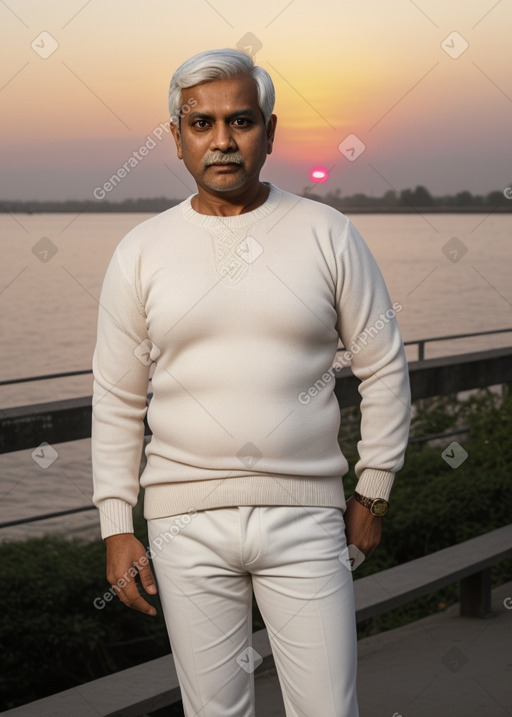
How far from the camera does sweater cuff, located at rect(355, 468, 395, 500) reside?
191 centimetres

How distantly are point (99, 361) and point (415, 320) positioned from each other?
8.37m

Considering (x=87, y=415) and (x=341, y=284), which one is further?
(x=87, y=415)

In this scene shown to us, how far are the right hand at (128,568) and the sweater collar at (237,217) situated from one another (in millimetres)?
644

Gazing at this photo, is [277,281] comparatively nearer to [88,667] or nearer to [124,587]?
[124,587]

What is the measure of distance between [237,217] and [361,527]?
2.20 ft

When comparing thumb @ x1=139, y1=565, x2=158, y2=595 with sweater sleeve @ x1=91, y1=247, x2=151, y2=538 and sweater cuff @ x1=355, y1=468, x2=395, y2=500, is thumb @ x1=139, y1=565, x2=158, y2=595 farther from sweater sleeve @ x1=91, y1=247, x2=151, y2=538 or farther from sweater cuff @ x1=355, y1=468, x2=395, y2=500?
sweater cuff @ x1=355, y1=468, x2=395, y2=500

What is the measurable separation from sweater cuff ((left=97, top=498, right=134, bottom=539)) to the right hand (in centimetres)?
1

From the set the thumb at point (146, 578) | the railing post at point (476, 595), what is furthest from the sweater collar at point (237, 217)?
the railing post at point (476, 595)

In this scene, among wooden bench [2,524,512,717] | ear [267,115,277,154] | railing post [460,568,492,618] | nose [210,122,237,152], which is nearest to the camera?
nose [210,122,237,152]

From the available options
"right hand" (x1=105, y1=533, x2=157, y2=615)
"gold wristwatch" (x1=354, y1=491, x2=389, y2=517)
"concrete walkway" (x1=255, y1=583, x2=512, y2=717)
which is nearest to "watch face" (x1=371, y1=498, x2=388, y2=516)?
"gold wristwatch" (x1=354, y1=491, x2=389, y2=517)

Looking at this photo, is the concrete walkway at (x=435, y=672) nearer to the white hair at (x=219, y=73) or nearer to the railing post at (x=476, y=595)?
the railing post at (x=476, y=595)

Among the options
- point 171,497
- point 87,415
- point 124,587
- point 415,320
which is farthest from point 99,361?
point 415,320

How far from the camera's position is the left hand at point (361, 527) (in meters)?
1.92

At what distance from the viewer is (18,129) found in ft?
22.1
